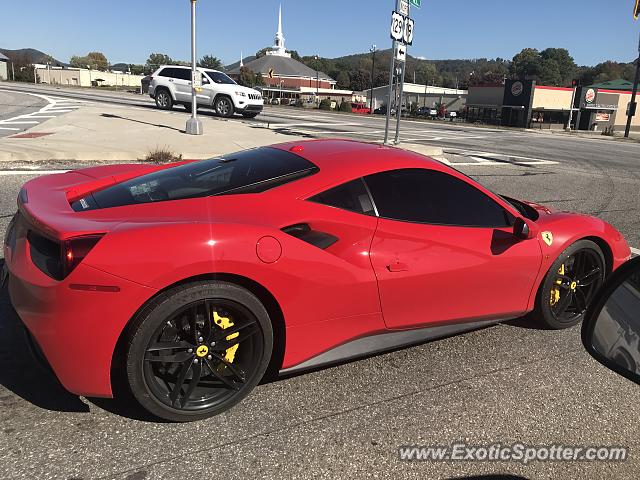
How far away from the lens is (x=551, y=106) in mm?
58469

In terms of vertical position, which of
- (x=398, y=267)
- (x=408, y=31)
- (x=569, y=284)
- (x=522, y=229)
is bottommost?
(x=569, y=284)

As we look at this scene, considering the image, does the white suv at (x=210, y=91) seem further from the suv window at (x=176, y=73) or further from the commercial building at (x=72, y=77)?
the commercial building at (x=72, y=77)

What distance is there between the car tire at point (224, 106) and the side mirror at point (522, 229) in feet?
63.4

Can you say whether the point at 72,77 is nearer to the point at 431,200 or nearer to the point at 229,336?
the point at 431,200

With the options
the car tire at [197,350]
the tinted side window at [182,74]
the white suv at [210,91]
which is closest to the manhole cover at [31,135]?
the white suv at [210,91]

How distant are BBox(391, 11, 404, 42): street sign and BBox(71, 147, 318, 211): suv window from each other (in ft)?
37.3

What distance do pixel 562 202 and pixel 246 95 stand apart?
15.4 m

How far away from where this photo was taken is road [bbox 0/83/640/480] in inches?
90.4

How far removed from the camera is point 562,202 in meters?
8.76

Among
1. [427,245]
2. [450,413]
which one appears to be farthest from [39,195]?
[450,413]

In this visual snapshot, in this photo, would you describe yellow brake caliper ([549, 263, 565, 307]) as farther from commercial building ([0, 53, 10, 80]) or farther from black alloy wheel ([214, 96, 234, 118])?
commercial building ([0, 53, 10, 80])

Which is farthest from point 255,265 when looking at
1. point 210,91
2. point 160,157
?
point 210,91

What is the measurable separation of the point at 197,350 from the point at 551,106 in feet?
209

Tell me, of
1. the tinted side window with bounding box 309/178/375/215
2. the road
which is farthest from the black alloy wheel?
the tinted side window with bounding box 309/178/375/215
